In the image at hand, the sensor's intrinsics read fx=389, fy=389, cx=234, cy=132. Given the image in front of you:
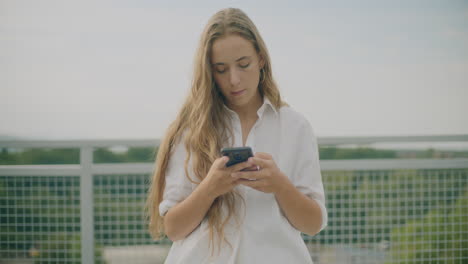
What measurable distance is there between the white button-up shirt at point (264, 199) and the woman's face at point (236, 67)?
0.08m

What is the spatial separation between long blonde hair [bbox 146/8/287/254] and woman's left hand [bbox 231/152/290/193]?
0.46 feet

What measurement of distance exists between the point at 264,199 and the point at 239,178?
6.1 inches

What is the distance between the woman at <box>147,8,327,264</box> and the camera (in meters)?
1.20

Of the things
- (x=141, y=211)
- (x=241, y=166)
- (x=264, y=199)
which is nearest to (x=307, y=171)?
(x=264, y=199)

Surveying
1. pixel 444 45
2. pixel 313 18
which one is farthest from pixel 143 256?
pixel 313 18

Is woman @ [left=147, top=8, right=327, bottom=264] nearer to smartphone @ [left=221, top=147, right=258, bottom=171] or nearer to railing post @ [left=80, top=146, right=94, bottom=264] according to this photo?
smartphone @ [left=221, top=147, right=258, bottom=171]

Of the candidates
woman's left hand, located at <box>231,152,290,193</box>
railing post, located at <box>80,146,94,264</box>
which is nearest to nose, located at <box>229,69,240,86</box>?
woman's left hand, located at <box>231,152,290,193</box>

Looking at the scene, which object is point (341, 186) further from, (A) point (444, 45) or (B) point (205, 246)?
(A) point (444, 45)

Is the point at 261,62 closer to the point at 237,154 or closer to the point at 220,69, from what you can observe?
the point at 220,69

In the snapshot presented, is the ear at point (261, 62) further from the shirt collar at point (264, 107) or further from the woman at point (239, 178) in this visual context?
the shirt collar at point (264, 107)

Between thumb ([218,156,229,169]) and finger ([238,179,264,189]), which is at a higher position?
thumb ([218,156,229,169])

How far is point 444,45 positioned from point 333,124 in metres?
1.49

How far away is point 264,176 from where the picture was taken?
110cm

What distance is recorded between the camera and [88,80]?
4.87 m
